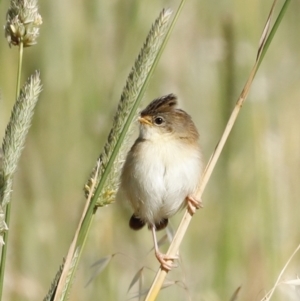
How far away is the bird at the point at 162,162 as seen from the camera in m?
3.10

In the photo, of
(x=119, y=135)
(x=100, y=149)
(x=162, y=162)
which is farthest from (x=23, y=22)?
(x=100, y=149)

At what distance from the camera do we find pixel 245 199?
372cm

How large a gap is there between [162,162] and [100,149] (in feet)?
1.91

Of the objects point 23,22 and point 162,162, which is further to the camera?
point 162,162

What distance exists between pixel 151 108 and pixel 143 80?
141cm

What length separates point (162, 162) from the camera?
3102 millimetres

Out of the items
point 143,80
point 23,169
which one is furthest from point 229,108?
point 143,80

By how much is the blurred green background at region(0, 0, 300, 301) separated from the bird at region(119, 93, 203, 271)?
8.8 inches

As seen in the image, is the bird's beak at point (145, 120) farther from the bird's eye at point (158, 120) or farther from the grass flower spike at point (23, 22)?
the grass flower spike at point (23, 22)

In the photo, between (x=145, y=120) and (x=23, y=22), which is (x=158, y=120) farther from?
(x=23, y=22)

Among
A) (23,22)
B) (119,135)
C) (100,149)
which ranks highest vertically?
(23,22)

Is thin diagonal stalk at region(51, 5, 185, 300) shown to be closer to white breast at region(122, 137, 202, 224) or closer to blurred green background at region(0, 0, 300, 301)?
white breast at region(122, 137, 202, 224)

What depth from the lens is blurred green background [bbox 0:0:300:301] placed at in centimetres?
325

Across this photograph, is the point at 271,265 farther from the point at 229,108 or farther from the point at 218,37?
the point at 218,37
